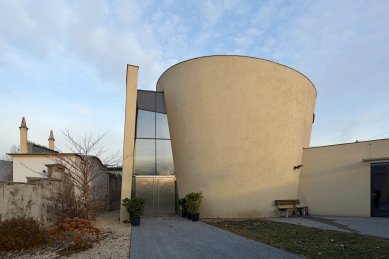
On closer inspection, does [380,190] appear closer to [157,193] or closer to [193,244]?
[193,244]

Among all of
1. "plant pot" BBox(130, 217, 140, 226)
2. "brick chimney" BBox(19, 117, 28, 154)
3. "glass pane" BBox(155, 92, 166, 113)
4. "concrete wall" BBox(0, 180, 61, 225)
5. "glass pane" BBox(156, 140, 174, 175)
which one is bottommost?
"plant pot" BBox(130, 217, 140, 226)

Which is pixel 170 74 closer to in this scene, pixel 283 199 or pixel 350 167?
pixel 283 199

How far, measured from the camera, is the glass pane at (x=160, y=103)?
15.8 m

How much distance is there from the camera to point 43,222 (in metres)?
10.2

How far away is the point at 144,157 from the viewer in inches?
579

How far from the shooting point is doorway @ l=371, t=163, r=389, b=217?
13523 mm

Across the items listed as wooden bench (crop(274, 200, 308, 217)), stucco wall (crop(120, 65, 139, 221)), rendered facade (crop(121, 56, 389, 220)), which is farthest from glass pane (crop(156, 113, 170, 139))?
wooden bench (crop(274, 200, 308, 217))

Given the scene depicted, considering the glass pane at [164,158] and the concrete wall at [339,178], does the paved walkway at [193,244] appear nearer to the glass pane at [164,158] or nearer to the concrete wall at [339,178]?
the glass pane at [164,158]

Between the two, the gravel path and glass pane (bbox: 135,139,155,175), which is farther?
glass pane (bbox: 135,139,155,175)

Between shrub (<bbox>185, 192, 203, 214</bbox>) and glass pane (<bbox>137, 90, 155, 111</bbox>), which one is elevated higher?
glass pane (<bbox>137, 90, 155, 111</bbox>)

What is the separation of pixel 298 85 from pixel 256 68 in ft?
9.29

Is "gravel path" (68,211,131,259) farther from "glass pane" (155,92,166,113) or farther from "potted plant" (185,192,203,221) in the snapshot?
"glass pane" (155,92,166,113)

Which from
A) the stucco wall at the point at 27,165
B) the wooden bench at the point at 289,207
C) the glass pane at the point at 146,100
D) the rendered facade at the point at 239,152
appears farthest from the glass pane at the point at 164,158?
the stucco wall at the point at 27,165

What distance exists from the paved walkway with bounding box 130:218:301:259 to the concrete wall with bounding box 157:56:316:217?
141 inches
